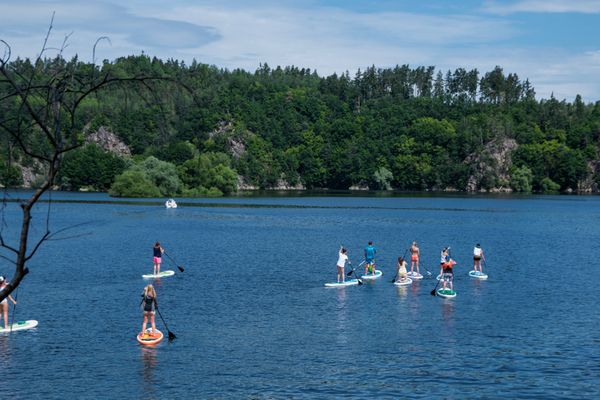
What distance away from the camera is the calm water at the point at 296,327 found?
34.2 m

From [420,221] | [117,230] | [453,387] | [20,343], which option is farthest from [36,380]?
[420,221]

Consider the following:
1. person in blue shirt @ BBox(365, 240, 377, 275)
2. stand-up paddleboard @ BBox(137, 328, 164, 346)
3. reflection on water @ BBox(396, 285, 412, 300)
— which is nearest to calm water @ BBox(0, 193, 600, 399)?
reflection on water @ BBox(396, 285, 412, 300)

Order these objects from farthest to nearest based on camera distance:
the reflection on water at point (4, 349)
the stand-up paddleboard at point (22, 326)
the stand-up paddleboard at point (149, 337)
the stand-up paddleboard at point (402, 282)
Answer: the stand-up paddleboard at point (402, 282) < the stand-up paddleboard at point (22, 326) < the stand-up paddleboard at point (149, 337) < the reflection on water at point (4, 349)

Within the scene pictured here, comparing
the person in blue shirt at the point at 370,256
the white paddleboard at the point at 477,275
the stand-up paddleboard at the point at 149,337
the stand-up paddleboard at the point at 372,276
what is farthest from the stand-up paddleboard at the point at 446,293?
the stand-up paddleboard at the point at 149,337

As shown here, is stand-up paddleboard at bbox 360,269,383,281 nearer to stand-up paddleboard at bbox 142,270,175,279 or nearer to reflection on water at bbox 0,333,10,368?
→ stand-up paddleboard at bbox 142,270,175,279

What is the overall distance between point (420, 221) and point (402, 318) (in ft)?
313

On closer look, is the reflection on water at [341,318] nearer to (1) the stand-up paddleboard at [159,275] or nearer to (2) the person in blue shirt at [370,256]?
(2) the person in blue shirt at [370,256]

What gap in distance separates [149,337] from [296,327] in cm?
956

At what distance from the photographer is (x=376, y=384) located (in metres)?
34.2

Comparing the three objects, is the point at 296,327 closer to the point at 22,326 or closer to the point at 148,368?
the point at 148,368

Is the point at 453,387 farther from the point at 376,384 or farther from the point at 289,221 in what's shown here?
the point at 289,221

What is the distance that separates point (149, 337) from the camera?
134 ft

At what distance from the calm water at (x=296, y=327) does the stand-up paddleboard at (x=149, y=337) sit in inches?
19.3

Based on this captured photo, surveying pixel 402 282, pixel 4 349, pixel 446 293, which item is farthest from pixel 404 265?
pixel 4 349
